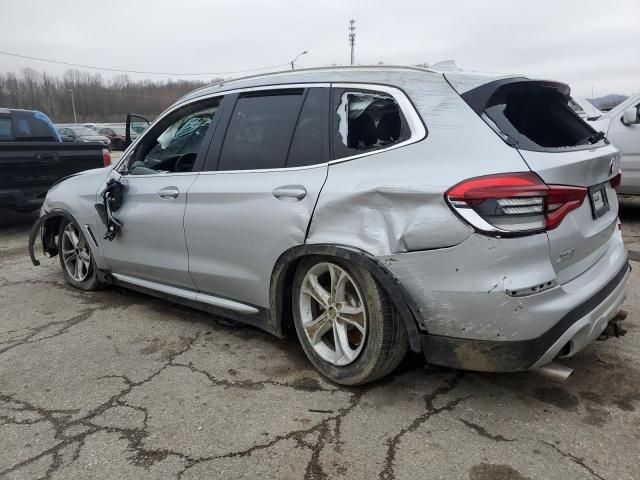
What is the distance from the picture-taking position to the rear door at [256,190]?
3002mm

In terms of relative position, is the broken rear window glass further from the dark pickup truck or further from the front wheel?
the dark pickup truck

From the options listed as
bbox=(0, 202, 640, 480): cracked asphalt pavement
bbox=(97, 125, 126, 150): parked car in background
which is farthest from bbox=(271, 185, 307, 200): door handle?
bbox=(97, 125, 126, 150): parked car in background

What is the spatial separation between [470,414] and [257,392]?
116 cm

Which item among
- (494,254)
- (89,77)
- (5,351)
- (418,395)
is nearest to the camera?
(494,254)

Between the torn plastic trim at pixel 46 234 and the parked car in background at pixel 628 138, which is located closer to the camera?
the torn plastic trim at pixel 46 234

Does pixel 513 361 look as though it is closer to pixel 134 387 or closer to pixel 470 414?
pixel 470 414

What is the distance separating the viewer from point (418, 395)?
2943 millimetres

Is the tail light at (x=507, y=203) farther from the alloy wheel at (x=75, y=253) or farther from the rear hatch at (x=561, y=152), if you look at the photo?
the alloy wheel at (x=75, y=253)

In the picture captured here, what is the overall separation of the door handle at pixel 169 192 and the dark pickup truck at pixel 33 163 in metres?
4.40

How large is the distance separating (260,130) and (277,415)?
1.71m

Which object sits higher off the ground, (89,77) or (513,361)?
(89,77)

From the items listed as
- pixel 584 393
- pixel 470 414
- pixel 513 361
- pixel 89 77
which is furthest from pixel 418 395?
pixel 89 77

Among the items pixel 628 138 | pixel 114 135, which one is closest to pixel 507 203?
pixel 628 138

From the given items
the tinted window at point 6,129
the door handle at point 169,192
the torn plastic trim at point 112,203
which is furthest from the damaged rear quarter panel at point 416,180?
the tinted window at point 6,129
